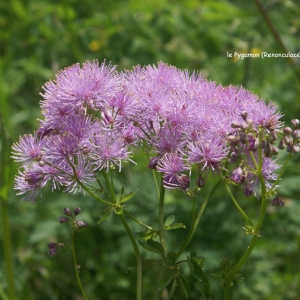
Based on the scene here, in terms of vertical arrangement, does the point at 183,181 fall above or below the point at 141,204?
below

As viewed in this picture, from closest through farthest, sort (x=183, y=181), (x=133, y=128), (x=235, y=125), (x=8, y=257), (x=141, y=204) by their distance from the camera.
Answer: (x=235, y=125)
(x=183, y=181)
(x=133, y=128)
(x=8, y=257)
(x=141, y=204)

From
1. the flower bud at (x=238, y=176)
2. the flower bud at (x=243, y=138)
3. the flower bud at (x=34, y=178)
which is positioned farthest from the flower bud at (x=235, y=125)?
the flower bud at (x=34, y=178)

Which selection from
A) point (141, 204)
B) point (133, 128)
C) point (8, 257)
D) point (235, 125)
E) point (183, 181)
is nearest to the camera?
point (235, 125)

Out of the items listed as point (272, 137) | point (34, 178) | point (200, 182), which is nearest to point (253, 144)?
point (272, 137)

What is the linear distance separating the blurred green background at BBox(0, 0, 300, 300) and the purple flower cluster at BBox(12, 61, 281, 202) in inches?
62.7

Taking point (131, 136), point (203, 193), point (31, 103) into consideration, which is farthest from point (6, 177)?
point (31, 103)

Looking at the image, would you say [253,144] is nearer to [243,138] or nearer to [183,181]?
[243,138]

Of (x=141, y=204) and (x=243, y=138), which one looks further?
(x=141, y=204)

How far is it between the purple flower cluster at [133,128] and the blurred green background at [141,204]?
62.7 inches

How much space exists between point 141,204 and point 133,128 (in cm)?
189

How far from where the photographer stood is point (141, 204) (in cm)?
385

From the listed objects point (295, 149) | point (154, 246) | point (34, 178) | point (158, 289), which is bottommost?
point (158, 289)

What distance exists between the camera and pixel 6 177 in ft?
9.94

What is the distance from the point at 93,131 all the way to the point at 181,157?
1.03ft
